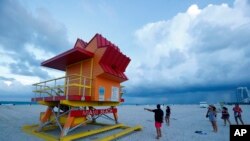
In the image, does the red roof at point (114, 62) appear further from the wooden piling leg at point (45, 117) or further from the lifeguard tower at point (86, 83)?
the wooden piling leg at point (45, 117)

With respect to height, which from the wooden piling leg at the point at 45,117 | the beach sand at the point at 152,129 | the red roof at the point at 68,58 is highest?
the red roof at the point at 68,58

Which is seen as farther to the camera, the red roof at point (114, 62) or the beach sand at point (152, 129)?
the red roof at point (114, 62)

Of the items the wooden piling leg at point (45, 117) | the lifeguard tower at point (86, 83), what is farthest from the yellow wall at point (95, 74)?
the wooden piling leg at point (45, 117)

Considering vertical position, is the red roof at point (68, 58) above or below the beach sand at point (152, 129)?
above

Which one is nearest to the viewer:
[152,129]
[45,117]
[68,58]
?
[68,58]

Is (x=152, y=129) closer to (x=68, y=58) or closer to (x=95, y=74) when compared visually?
(x=95, y=74)

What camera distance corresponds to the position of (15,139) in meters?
10.9

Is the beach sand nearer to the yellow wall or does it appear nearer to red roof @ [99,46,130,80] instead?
the yellow wall

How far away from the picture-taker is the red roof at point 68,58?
476 inches

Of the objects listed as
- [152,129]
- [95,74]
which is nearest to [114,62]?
[95,74]

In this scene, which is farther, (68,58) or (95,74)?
(68,58)

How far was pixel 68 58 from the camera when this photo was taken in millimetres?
13203

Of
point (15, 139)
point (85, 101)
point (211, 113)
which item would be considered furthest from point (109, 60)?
point (211, 113)

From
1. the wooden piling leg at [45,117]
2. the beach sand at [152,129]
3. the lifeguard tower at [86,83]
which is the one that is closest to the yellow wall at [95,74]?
the lifeguard tower at [86,83]
